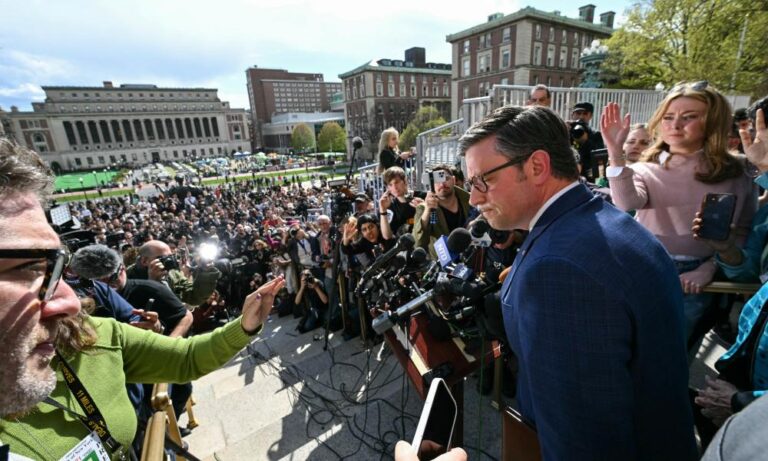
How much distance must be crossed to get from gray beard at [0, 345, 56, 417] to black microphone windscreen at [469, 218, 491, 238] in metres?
2.62

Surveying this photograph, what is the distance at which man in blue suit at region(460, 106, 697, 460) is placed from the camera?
1.07 meters

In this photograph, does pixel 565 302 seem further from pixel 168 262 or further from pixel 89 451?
pixel 168 262

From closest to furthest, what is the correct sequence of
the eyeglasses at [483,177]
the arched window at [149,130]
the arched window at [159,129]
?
the eyeglasses at [483,177] → the arched window at [149,130] → the arched window at [159,129]

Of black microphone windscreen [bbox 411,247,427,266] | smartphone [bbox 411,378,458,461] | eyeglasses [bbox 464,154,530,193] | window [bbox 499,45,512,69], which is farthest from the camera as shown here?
window [bbox 499,45,512,69]

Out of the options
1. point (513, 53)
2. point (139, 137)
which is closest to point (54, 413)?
point (513, 53)

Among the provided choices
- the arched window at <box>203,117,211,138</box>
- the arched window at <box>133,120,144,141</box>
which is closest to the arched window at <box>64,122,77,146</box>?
the arched window at <box>133,120,144,141</box>

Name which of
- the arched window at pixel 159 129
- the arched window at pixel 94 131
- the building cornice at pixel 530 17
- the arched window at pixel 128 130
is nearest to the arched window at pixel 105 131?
the arched window at pixel 94 131

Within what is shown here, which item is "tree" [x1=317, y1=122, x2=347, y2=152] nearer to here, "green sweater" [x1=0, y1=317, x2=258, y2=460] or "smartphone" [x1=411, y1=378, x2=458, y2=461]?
"green sweater" [x1=0, y1=317, x2=258, y2=460]

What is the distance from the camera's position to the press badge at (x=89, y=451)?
4.40ft

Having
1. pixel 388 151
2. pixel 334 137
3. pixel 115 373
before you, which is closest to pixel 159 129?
pixel 334 137

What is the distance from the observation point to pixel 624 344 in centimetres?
108

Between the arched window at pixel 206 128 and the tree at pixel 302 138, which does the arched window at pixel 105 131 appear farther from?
the tree at pixel 302 138

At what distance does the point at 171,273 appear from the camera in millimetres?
4656

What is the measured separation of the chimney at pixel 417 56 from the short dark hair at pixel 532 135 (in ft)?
261
